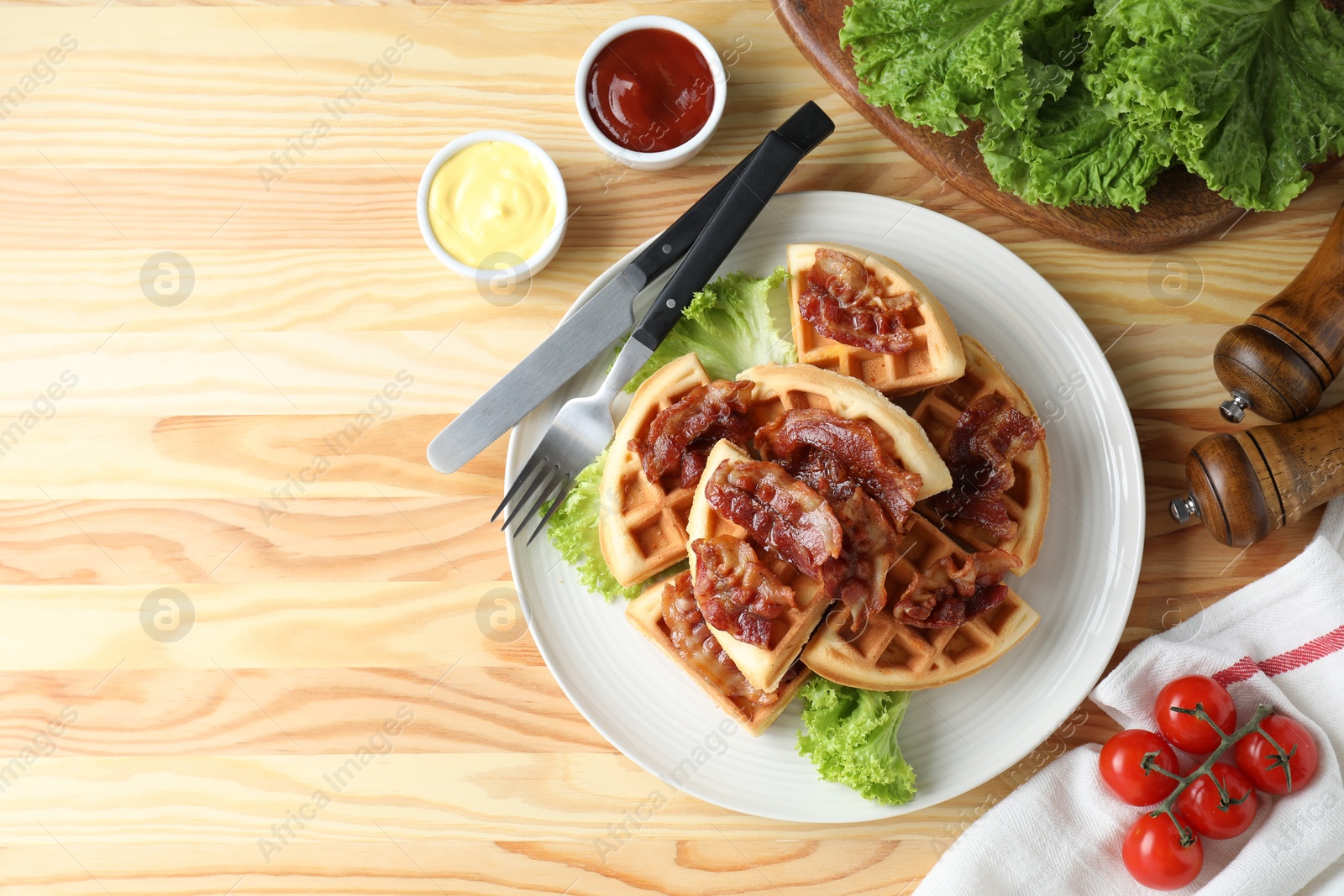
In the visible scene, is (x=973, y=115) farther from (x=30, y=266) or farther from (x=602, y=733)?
(x=30, y=266)

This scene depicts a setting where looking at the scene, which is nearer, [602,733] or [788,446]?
[788,446]

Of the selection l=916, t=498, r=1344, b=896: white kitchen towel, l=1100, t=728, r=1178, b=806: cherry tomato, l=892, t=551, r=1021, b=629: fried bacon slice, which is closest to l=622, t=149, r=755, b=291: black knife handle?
l=892, t=551, r=1021, b=629: fried bacon slice

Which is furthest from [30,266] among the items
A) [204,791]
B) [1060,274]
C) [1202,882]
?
[1202,882]

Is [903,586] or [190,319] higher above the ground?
[190,319]

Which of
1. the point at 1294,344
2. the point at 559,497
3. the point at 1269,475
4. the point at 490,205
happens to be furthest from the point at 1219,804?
the point at 490,205

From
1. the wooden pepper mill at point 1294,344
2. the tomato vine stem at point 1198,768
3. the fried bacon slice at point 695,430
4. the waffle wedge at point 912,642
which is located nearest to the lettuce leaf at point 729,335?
the fried bacon slice at point 695,430

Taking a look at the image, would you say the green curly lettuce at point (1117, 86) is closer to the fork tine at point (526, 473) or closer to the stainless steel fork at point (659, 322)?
the stainless steel fork at point (659, 322)
